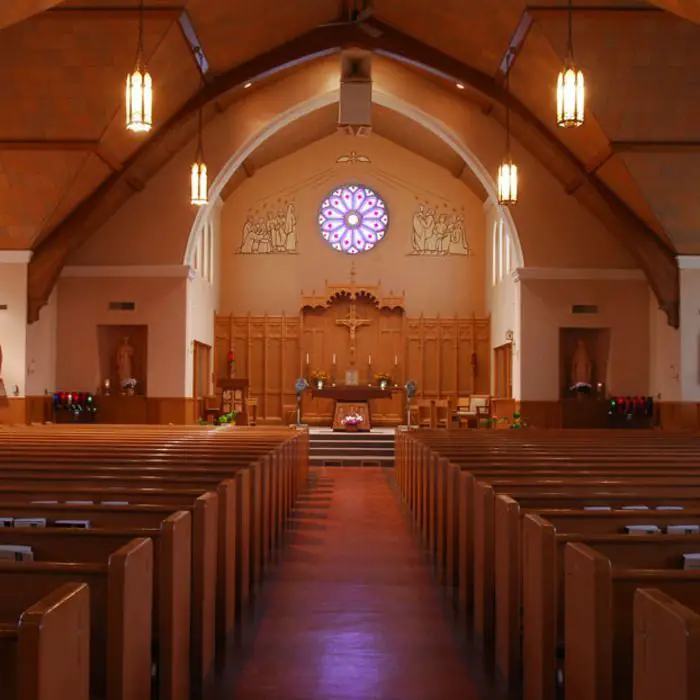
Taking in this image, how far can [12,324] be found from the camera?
14555 millimetres

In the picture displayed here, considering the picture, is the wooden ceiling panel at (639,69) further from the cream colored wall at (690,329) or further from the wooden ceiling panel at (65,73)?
the wooden ceiling panel at (65,73)

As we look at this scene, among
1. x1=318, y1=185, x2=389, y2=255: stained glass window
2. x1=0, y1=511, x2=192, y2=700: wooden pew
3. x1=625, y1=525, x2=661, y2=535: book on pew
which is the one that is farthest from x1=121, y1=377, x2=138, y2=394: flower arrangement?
x1=625, y1=525, x2=661, y2=535: book on pew

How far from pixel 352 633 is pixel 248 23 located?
37.9ft

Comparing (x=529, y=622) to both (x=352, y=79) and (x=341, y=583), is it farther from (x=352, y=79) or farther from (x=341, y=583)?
(x=352, y=79)

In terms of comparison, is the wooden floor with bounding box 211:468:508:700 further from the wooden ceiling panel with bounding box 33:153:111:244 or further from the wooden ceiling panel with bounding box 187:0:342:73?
the wooden ceiling panel with bounding box 187:0:342:73

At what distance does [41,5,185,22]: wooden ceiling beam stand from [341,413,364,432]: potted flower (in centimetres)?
820

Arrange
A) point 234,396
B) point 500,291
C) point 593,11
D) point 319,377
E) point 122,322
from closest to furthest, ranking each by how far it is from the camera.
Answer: point 593,11 < point 122,322 < point 234,396 < point 500,291 < point 319,377

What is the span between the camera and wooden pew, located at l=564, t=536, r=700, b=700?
8.11ft

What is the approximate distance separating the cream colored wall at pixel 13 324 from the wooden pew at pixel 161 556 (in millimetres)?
12223

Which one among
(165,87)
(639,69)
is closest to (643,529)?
(639,69)

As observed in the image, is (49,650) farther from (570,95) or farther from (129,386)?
(129,386)

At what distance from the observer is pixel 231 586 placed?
4.50 metres

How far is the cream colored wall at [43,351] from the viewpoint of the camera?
1512 cm

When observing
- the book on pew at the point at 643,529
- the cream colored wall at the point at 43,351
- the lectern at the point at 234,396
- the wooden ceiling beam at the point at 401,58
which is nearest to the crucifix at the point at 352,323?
the lectern at the point at 234,396
